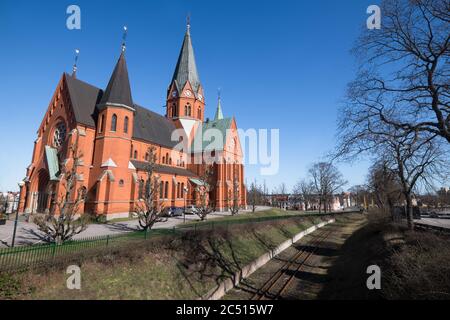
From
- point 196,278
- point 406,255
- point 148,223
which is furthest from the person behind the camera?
point 148,223

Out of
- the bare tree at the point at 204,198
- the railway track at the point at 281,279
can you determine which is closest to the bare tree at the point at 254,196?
the bare tree at the point at 204,198

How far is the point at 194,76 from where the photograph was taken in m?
56.6

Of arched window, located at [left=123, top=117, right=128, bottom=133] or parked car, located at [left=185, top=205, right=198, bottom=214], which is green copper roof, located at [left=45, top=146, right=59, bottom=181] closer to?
arched window, located at [left=123, top=117, right=128, bottom=133]

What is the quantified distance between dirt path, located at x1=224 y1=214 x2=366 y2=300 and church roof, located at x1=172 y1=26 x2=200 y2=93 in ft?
142

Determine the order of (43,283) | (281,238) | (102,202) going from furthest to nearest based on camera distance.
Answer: (102,202) → (281,238) → (43,283)

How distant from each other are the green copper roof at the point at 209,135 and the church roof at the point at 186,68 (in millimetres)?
8754

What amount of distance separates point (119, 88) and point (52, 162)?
12.5 metres

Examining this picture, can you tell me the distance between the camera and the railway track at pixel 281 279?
1261cm

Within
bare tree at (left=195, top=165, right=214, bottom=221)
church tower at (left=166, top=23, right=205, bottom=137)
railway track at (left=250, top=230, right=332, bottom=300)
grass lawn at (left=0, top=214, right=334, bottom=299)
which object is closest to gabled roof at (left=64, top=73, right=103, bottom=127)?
bare tree at (left=195, top=165, right=214, bottom=221)

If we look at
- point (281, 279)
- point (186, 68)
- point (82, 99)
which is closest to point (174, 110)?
point (186, 68)

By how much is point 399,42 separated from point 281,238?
19855 mm

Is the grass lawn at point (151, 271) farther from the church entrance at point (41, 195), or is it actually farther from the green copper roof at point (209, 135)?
the green copper roof at point (209, 135)
